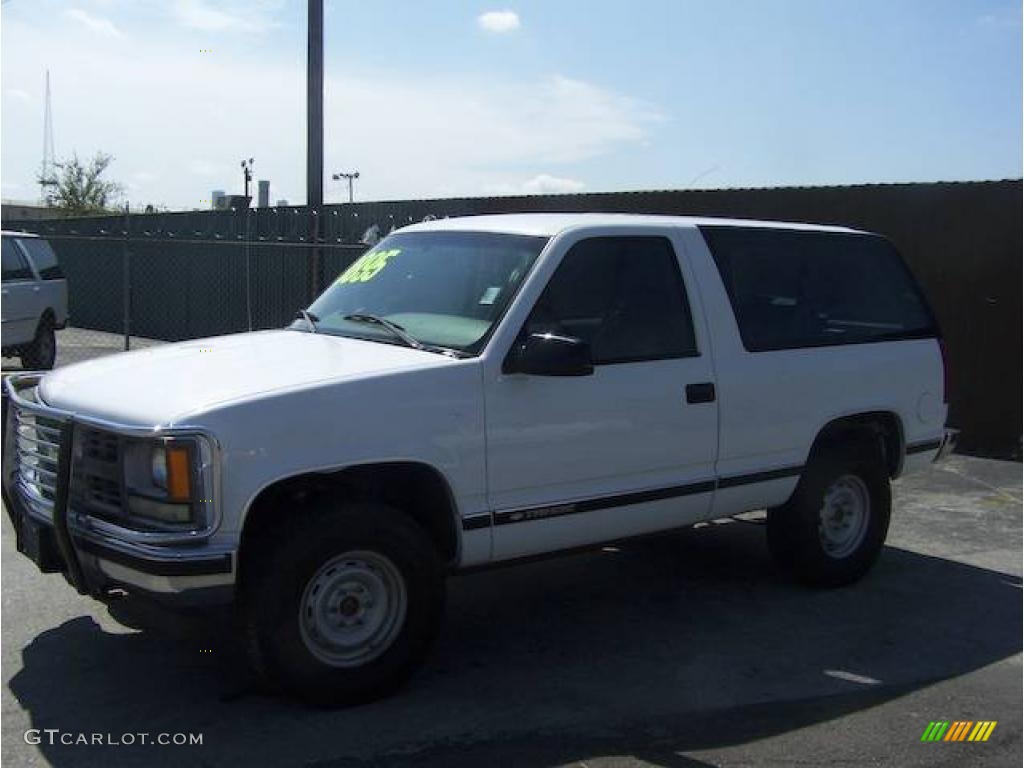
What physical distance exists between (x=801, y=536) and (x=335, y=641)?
285 centimetres

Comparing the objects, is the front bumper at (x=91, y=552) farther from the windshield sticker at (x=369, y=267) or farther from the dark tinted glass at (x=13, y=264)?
the dark tinted glass at (x=13, y=264)

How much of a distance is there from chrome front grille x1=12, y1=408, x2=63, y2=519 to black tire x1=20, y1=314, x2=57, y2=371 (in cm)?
1002

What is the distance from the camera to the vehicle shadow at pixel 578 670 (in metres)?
4.10

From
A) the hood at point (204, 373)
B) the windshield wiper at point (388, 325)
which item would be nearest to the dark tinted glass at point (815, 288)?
the windshield wiper at point (388, 325)

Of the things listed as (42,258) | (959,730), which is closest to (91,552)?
(959,730)

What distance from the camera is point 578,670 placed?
488 centimetres

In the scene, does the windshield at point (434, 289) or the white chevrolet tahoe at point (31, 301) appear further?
the white chevrolet tahoe at point (31, 301)

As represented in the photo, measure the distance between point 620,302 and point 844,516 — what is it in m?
2.12

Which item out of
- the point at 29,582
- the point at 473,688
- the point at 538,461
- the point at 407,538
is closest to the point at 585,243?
the point at 538,461

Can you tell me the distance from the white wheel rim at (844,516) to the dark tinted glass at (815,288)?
837mm

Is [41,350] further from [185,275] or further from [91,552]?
[91,552]

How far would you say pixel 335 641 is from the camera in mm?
4301

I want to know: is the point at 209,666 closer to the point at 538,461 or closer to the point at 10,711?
the point at 10,711

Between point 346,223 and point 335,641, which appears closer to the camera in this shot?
point 335,641
